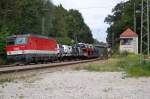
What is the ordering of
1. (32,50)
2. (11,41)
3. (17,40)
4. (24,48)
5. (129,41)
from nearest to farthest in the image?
(24,48)
(17,40)
(11,41)
(32,50)
(129,41)

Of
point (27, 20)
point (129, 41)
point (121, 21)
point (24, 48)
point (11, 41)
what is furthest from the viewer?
point (121, 21)

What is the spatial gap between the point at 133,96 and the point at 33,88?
4.59 m

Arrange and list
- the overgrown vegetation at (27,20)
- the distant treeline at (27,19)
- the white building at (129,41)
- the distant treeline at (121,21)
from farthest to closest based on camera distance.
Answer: the distant treeline at (121,21), the white building at (129,41), the distant treeline at (27,19), the overgrown vegetation at (27,20)

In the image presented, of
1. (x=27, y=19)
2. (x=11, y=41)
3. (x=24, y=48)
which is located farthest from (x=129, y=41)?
(x=24, y=48)

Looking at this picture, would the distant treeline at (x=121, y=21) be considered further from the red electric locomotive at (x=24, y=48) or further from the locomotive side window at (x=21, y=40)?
the locomotive side window at (x=21, y=40)

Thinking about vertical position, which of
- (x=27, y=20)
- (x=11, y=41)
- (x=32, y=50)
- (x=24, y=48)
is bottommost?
(x=32, y=50)

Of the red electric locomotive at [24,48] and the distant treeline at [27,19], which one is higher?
the distant treeline at [27,19]

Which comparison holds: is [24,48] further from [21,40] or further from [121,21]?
[121,21]

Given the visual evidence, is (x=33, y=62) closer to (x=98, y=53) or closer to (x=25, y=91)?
(x=25, y=91)

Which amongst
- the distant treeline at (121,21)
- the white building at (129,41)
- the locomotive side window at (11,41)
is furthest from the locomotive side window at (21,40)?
the distant treeline at (121,21)

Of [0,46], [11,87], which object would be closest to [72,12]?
[0,46]

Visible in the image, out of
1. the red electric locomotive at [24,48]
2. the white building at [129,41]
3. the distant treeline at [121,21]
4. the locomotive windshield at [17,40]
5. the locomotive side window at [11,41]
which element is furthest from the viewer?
the distant treeline at [121,21]

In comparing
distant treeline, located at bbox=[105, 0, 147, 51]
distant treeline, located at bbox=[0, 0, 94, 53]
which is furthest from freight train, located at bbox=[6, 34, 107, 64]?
distant treeline, located at bbox=[105, 0, 147, 51]

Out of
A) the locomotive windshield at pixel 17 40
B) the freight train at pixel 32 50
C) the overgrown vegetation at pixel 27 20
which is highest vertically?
the overgrown vegetation at pixel 27 20
